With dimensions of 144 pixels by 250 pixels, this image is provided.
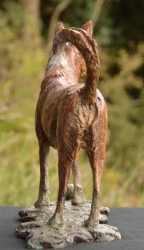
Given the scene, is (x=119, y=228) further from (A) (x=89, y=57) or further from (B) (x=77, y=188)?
(A) (x=89, y=57)

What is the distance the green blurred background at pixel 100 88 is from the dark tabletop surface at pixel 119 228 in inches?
40.6

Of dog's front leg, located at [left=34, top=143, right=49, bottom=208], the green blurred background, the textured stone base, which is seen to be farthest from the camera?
the green blurred background

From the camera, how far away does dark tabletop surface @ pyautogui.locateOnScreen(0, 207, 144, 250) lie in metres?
1.45

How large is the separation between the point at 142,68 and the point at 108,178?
8.80 feet

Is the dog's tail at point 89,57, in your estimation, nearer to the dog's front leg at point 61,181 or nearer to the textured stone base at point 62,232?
the dog's front leg at point 61,181

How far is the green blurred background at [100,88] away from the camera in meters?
3.32

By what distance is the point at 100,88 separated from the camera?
5.62 metres

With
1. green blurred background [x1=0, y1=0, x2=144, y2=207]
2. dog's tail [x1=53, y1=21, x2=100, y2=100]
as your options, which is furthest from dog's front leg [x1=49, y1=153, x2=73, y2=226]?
green blurred background [x1=0, y1=0, x2=144, y2=207]

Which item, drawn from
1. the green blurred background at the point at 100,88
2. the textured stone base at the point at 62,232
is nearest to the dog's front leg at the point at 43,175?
the textured stone base at the point at 62,232

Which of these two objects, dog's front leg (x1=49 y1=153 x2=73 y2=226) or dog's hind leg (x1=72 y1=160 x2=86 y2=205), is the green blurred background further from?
dog's front leg (x1=49 y1=153 x2=73 y2=226)

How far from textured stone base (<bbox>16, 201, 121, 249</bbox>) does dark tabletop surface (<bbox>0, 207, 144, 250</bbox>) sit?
0.06 feet

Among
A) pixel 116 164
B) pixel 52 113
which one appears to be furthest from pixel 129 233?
pixel 116 164

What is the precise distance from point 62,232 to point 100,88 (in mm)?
4200

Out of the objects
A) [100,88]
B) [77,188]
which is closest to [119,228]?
[77,188]
